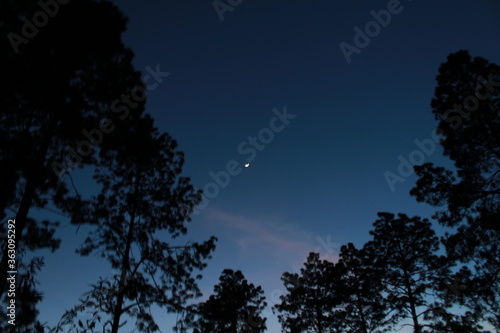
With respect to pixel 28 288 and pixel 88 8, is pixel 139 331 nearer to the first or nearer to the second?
pixel 28 288

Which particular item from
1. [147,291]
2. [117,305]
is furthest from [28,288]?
[147,291]

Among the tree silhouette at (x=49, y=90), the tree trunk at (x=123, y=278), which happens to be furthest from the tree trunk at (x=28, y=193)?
the tree trunk at (x=123, y=278)

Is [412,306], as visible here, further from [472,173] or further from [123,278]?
[123,278]

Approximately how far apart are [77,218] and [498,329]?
1548cm

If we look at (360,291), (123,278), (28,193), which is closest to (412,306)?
(360,291)

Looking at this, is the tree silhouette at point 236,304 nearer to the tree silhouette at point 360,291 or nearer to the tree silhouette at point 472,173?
the tree silhouette at point 360,291

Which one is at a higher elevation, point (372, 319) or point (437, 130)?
point (437, 130)

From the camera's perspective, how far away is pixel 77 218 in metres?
9.96

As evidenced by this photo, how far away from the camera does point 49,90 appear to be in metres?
7.92

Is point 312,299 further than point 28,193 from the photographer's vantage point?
Yes

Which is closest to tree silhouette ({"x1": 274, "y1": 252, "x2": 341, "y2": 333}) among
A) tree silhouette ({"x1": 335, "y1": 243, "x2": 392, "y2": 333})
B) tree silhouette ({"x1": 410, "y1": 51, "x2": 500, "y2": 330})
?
tree silhouette ({"x1": 335, "y1": 243, "x2": 392, "y2": 333})

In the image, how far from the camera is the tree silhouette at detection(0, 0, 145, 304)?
24.3ft

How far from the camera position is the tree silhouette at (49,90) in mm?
7406

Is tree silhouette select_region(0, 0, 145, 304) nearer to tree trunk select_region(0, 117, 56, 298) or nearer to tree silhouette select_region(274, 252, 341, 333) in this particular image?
tree trunk select_region(0, 117, 56, 298)
